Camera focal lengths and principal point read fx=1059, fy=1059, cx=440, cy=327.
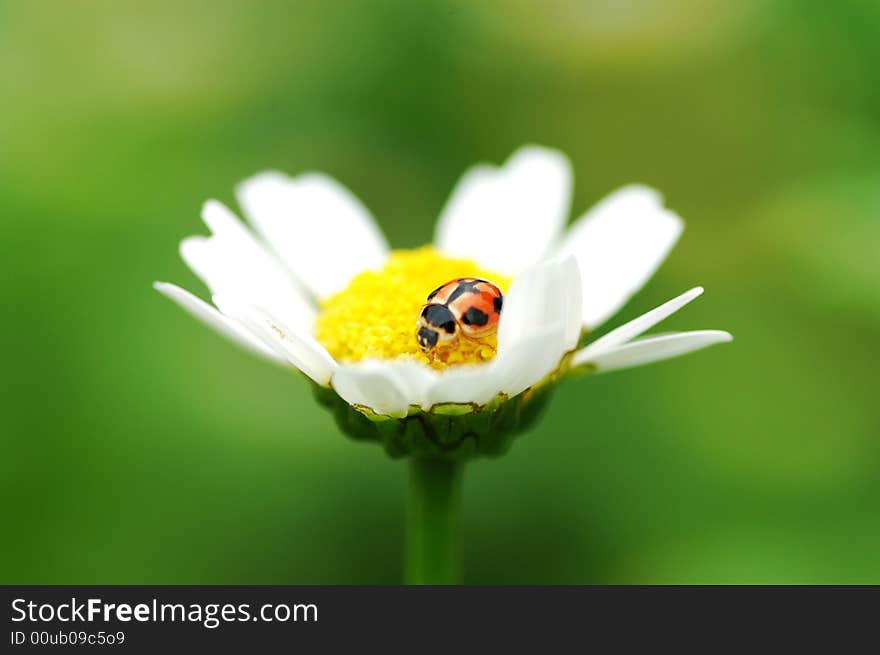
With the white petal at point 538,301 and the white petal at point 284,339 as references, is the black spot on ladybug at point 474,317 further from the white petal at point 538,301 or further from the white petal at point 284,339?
the white petal at point 284,339

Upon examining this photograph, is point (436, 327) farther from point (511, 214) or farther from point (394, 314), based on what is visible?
point (511, 214)

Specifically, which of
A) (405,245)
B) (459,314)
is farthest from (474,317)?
(405,245)

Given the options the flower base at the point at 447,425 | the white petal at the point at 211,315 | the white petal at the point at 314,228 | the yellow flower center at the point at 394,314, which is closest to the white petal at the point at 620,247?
the yellow flower center at the point at 394,314

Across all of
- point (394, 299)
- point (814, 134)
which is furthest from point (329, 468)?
point (814, 134)

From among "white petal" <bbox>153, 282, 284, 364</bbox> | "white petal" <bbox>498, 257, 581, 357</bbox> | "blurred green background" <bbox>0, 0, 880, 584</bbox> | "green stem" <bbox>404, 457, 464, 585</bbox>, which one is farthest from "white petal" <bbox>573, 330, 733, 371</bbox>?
"blurred green background" <bbox>0, 0, 880, 584</bbox>

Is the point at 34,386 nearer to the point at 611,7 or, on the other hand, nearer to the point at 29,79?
the point at 29,79
